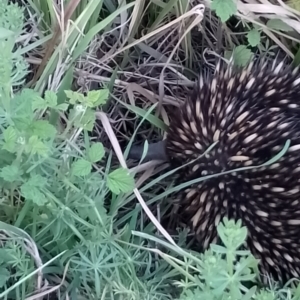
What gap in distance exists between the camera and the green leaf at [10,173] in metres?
1.14

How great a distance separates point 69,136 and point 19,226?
0.23 meters

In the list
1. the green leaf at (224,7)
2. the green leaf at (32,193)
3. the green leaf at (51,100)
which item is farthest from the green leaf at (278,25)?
the green leaf at (32,193)

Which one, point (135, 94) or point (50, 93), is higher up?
point (50, 93)

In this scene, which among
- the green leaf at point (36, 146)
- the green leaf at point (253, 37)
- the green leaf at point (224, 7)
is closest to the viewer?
the green leaf at point (36, 146)

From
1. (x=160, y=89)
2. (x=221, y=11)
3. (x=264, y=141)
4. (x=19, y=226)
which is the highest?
(x=221, y=11)

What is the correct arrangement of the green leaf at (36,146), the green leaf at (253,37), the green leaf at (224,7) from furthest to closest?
the green leaf at (253,37) → the green leaf at (224,7) → the green leaf at (36,146)

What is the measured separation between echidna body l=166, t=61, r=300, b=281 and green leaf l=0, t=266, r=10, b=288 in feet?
1.61

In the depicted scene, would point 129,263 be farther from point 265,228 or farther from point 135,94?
point 135,94

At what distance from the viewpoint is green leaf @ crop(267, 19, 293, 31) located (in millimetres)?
1595

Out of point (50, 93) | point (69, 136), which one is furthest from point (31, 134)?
point (69, 136)

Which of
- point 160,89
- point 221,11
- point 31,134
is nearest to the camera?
point 31,134

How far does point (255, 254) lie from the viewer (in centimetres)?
150

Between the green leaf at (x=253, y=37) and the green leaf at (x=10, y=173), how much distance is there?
75 centimetres

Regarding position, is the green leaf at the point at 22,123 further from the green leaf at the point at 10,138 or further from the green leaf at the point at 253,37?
the green leaf at the point at 253,37
